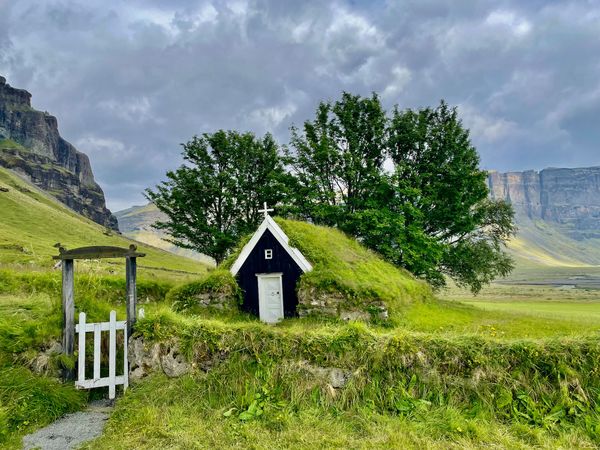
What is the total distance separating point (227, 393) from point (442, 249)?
78.8 feet

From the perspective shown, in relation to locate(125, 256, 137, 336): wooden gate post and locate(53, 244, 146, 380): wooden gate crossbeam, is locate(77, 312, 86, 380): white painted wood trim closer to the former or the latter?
Result: locate(53, 244, 146, 380): wooden gate crossbeam

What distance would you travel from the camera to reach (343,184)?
104ft

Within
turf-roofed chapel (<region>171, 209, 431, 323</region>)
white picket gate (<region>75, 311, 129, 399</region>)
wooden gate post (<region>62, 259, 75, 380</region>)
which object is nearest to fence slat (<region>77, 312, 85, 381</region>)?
white picket gate (<region>75, 311, 129, 399</region>)

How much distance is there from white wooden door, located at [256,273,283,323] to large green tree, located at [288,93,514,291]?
36.4ft

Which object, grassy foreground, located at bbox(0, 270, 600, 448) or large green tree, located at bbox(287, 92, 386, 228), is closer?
grassy foreground, located at bbox(0, 270, 600, 448)

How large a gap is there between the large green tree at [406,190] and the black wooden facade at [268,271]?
10697 millimetres

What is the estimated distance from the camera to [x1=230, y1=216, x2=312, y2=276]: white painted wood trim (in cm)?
1761

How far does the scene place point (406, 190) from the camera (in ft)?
89.8

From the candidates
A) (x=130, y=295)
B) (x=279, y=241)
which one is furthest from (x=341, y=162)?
(x=130, y=295)

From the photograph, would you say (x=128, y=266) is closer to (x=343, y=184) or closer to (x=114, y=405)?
(x=114, y=405)

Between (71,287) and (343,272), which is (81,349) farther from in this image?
(343,272)

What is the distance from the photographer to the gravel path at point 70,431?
6.67 m

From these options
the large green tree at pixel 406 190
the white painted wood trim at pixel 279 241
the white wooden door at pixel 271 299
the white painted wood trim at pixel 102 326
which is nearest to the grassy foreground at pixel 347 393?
the white painted wood trim at pixel 102 326

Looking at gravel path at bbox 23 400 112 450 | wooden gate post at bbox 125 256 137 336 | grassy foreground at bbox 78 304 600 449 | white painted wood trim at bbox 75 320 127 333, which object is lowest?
gravel path at bbox 23 400 112 450
